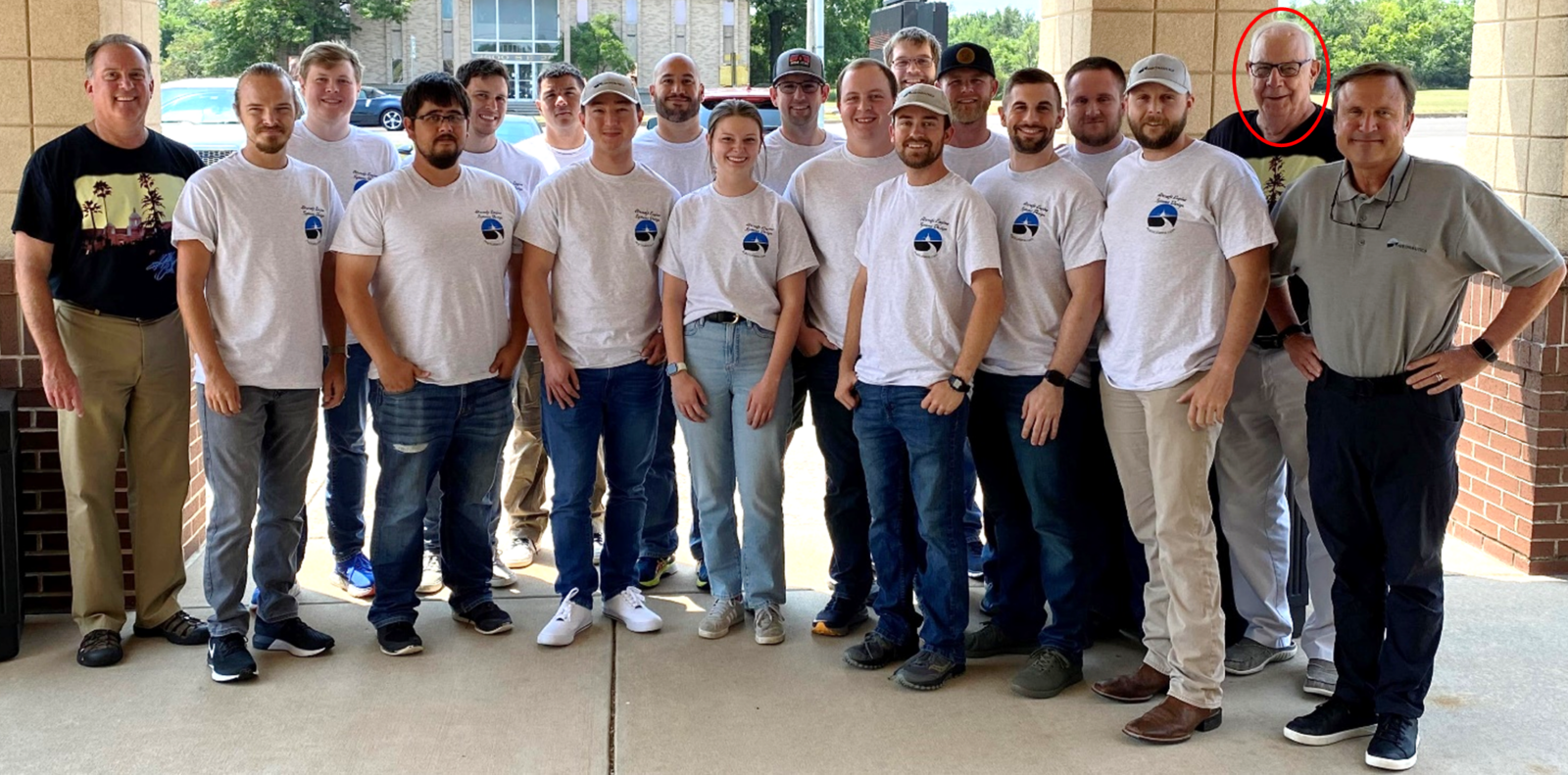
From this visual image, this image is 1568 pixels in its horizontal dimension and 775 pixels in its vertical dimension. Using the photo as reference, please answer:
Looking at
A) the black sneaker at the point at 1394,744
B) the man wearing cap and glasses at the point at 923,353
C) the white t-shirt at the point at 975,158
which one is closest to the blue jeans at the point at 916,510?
the man wearing cap and glasses at the point at 923,353

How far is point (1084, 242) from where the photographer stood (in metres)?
4.17

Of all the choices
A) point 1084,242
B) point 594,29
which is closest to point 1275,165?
point 1084,242

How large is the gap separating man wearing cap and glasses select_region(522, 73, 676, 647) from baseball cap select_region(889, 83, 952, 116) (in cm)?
96

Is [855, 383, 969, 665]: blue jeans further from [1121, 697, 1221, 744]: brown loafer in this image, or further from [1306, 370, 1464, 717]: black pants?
[1306, 370, 1464, 717]: black pants

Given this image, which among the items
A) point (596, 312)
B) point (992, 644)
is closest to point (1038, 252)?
point (992, 644)

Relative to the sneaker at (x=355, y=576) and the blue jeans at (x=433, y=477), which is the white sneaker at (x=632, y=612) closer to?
the blue jeans at (x=433, y=477)

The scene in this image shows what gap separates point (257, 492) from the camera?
→ 15.3ft

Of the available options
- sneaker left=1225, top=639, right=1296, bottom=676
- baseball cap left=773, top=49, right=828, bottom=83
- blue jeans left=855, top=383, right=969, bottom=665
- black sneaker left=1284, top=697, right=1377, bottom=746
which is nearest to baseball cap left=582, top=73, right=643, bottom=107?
baseball cap left=773, top=49, right=828, bottom=83

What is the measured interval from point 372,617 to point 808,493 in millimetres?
2649

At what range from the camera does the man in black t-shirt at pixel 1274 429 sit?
4285mm

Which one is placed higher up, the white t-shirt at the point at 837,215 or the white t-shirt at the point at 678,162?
the white t-shirt at the point at 678,162

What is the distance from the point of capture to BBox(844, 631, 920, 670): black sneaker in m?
4.61

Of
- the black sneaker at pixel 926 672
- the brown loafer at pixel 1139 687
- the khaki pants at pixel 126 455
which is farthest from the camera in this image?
the khaki pants at pixel 126 455

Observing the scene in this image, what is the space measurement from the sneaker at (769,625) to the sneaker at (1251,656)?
1.49 m
